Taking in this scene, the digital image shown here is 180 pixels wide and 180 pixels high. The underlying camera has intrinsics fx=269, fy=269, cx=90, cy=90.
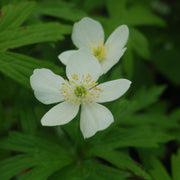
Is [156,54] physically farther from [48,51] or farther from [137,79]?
[48,51]

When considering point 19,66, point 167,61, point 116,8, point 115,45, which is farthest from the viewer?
point 167,61

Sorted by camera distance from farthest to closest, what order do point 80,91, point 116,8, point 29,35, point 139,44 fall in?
point 116,8
point 139,44
point 29,35
point 80,91

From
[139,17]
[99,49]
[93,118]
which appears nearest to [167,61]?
[139,17]

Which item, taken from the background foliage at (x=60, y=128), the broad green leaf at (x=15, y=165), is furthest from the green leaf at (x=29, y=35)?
the broad green leaf at (x=15, y=165)

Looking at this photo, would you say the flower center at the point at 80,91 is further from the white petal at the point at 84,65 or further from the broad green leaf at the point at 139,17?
the broad green leaf at the point at 139,17

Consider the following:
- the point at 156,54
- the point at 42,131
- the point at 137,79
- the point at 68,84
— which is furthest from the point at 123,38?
the point at 156,54

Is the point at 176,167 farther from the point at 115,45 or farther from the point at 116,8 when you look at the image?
the point at 116,8
